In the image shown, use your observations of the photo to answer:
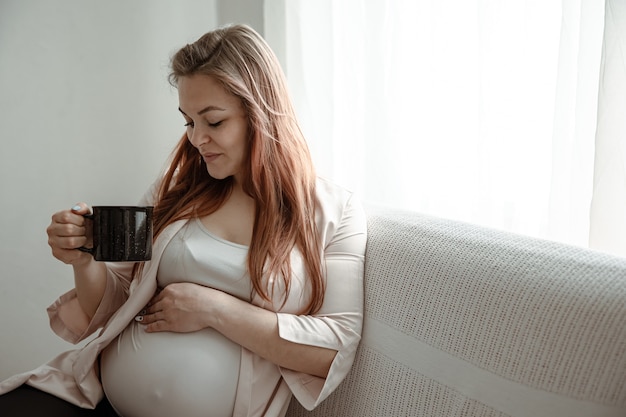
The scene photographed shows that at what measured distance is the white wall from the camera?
1.95m

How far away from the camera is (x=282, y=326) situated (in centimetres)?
121

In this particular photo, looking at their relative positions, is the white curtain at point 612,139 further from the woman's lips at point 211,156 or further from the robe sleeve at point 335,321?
the woman's lips at point 211,156

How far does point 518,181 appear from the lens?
1.36 meters

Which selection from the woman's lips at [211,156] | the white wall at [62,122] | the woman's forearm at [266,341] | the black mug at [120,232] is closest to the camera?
the black mug at [120,232]

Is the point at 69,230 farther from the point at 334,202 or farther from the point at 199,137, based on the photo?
the point at 334,202

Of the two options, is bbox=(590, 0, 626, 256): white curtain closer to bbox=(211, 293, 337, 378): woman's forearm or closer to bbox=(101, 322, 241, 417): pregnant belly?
bbox=(211, 293, 337, 378): woman's forearm

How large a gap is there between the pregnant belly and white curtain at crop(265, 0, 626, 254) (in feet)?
1.81

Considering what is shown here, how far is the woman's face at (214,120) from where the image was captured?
1.28m

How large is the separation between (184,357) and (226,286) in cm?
A: 16

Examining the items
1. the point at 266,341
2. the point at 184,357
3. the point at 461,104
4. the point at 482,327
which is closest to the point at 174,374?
the point at 184,357

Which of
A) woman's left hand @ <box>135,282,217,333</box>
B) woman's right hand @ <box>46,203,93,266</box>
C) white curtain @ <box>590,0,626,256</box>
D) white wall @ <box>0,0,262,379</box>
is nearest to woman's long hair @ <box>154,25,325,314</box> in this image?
woman's left hand @ <box>135,282,217,333</box>

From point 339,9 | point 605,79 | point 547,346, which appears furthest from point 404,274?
point 339,9

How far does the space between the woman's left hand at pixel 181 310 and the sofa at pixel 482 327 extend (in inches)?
12.3

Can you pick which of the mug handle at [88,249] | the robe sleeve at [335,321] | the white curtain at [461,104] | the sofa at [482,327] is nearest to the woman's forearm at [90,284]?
the mug handle at [88,249]
